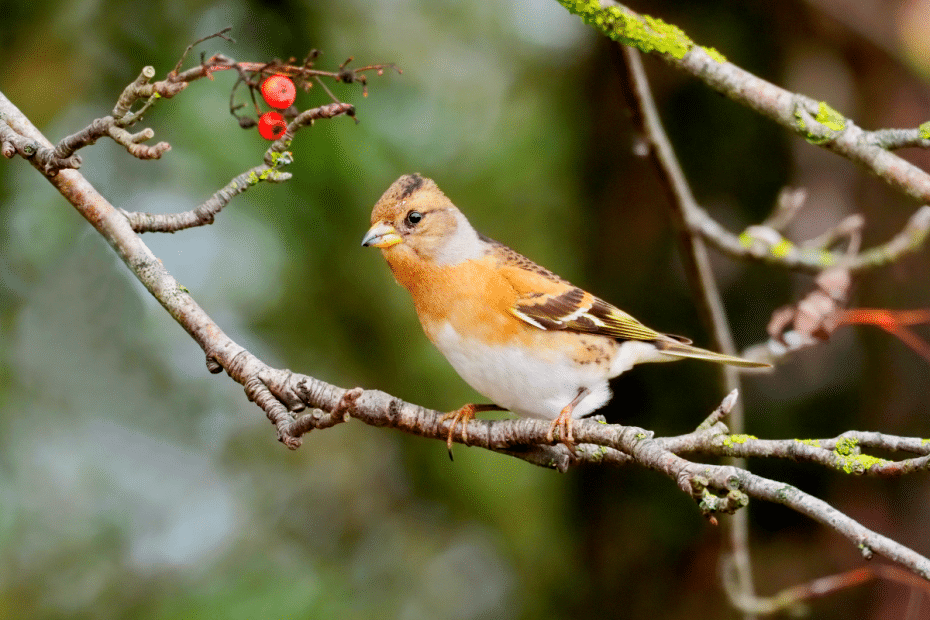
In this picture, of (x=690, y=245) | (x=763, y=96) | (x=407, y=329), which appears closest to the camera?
(x=763, y=96)

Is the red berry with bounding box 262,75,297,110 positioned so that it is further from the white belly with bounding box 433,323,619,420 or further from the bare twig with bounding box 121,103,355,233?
the white belly with bounding box 433,323,619,420

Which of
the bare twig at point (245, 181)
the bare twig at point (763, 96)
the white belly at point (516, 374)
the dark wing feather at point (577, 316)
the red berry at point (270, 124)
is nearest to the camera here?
the bare twig at point (245, 181)

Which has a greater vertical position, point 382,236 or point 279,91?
point 382,236

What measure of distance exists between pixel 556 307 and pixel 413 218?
0.62 metres

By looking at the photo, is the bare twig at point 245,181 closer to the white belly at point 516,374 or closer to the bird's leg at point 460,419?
the bird's leg at point 460,419

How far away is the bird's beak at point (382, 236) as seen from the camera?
284 cm

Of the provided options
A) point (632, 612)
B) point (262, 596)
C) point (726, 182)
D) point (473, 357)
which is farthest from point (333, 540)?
point (726, 182)

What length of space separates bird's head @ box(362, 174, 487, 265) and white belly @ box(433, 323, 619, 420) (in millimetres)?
312

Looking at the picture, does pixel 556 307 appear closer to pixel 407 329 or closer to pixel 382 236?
pixel 382 236

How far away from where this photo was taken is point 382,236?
2881 millimetres

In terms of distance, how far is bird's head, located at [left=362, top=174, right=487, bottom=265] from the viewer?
2936 millimetres

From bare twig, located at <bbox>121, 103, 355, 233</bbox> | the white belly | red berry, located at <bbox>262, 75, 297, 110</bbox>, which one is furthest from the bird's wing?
red berry, located at <bbox>262, 75, 297, 110</bbox>

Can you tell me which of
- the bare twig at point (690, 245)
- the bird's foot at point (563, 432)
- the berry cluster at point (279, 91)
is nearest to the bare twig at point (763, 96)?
the bare twig at point (690, 245)

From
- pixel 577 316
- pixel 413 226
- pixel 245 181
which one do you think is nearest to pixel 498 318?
pixel 577 316
